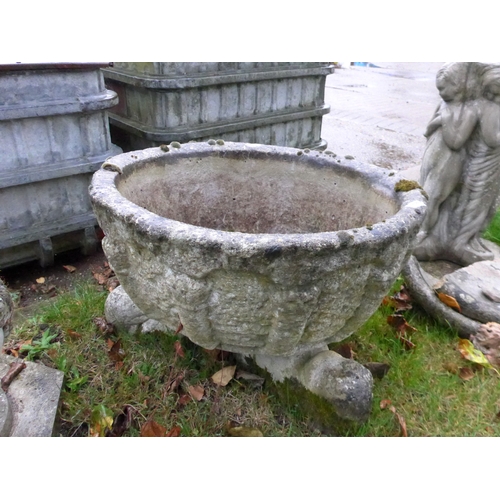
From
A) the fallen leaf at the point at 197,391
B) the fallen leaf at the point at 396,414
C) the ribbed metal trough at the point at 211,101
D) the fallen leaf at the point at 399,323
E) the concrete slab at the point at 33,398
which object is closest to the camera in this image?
the concrete slab at the point at 33,398

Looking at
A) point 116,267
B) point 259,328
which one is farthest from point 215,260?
point 116,267

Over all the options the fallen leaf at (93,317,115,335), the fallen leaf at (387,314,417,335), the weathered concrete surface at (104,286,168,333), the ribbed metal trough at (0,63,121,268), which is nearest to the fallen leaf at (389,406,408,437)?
the fallen leaf at (387,314,417,335)

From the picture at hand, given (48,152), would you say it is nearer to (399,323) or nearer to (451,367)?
(399,323)

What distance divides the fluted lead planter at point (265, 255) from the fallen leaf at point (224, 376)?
113 millimetres

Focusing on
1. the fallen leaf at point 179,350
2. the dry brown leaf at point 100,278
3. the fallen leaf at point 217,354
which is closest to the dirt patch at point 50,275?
the dry brown leaf at point 100,278

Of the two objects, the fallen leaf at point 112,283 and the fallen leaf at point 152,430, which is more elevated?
the fallen leaf at point 152,430

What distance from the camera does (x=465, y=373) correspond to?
190 cm

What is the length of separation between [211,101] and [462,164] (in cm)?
150

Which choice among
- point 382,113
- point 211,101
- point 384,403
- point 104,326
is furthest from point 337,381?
point 382,113

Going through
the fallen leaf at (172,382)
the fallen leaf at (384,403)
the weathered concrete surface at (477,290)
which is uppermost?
the weathered concrete surface at (477,290)

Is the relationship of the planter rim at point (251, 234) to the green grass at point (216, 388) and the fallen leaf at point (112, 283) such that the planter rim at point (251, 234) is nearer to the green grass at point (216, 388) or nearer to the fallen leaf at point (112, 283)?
the green grass at point (216, 388)

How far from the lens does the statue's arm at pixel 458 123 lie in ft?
7.50

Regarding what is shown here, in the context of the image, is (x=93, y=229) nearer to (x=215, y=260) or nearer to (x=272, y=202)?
(x=272, y=202)

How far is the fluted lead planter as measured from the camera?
3.84 ft
